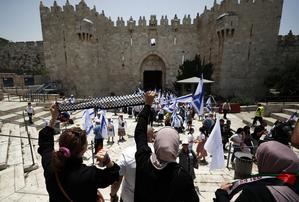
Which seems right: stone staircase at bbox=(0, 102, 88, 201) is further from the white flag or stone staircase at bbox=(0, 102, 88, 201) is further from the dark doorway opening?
the dark doorway opening

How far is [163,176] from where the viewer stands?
125 centimetres

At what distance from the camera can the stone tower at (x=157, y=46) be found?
46.5 feet

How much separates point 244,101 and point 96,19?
1694cm

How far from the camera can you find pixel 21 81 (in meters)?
17.4

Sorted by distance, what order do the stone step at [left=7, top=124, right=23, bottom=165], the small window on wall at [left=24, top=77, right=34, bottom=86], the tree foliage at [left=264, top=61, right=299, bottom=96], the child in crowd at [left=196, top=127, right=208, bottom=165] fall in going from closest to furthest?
the stone step at [left=7, top=124, right=23, bottom=165] < the child in crowd at [left=196, top=127, right=208, bottom=165] < the tree foliage at [left=264, top=61, right=299, bottom=96] < the small window on wall at [left=24, top=77, right=34, bottom=86]

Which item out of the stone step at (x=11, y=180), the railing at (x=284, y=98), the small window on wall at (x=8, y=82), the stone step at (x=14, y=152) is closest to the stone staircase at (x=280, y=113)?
the railing at (x=284, y=98)

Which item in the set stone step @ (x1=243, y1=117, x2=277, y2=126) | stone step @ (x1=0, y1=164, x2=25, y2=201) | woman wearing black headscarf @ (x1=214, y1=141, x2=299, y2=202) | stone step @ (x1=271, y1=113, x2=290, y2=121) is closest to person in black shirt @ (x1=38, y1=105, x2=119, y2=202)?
woman wearing black headscarf @ (x1=214, y1=141, x2=299, y2=202)

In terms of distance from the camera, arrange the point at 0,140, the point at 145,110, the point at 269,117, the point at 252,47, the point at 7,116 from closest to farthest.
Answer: the point at 145,110
the point at 0,140
the point at 7,116
the point at 269,117
the point at 252,47

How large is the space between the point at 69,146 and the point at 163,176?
31.0 inches

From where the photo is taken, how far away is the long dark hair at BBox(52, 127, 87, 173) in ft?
4.19

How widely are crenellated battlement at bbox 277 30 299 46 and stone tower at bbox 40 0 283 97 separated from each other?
1316 mm

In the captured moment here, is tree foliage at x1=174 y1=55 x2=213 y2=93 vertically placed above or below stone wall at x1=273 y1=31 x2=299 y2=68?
below

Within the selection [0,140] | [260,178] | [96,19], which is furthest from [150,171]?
[96,19]

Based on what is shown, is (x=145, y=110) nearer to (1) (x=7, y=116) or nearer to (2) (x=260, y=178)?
(2) (x=260, y=178)
